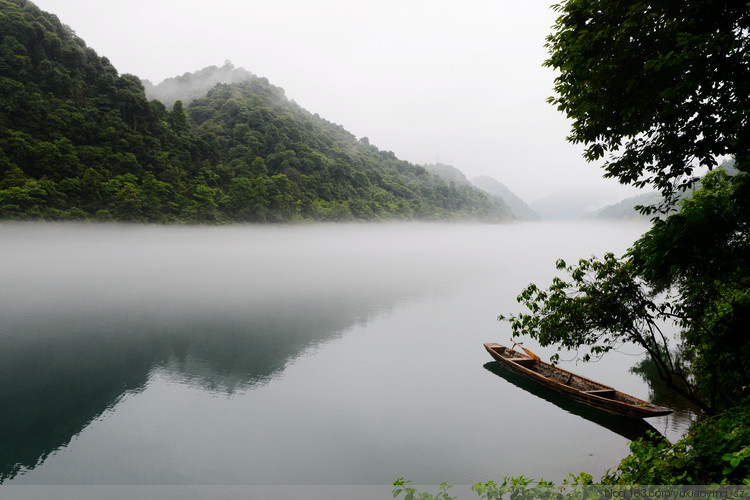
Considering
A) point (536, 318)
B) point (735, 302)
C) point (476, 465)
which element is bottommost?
point (476, 465)

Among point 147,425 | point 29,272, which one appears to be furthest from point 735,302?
point 29,272

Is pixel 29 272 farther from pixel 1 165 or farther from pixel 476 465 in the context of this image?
pixel 476 465

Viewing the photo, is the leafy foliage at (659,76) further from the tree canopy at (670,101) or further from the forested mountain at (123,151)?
the forested mountain at (123,151)

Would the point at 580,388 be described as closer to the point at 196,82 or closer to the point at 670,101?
the point at 670,101

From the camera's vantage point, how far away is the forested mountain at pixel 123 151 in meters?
49.1

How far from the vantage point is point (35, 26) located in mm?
56375

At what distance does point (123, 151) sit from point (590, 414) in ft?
233

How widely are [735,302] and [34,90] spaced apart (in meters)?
76.8


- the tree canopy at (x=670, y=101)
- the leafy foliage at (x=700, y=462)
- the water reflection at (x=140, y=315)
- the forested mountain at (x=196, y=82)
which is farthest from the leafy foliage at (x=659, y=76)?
the forested mountain at (x=196, y=82)

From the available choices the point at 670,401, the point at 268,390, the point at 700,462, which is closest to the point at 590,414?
the point at 670,401

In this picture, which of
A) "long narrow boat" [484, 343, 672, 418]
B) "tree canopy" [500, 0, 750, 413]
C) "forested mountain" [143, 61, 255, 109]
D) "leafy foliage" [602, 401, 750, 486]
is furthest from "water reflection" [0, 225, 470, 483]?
"forested mountain" [143, 61, 255, 109]

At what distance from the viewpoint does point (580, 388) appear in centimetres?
1653

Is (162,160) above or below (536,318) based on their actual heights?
above

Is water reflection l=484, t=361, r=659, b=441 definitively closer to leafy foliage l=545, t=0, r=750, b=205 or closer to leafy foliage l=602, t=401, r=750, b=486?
leafy foliage l=602, t=401, r=750, b=486
